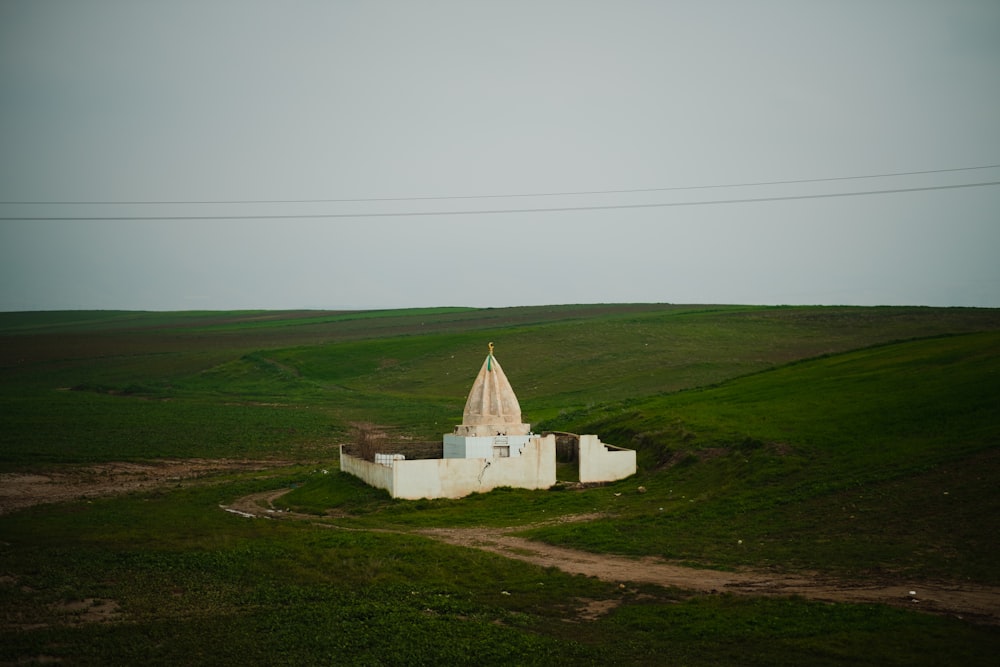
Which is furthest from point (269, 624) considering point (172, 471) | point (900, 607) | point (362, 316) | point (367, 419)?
point (362, 316)

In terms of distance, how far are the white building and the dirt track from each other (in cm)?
344

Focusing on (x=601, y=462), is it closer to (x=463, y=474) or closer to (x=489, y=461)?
(x=489, y=461)

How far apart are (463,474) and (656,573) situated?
1456 cm

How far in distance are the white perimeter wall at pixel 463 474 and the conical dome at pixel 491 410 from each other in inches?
60.3

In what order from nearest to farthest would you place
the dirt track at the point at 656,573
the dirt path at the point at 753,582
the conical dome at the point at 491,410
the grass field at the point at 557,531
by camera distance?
the grass field at the point at 557,531, the dirt path at the point at 753,582, the dirt track at the point at 656,573, the conical dome at the point at 491,410

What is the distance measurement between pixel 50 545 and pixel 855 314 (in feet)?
284

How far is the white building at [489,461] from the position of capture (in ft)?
132

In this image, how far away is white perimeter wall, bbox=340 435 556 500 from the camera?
131 ft

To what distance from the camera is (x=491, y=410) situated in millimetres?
44375

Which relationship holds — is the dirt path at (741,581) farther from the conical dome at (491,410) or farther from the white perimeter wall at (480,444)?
the conical dome at (491,410)

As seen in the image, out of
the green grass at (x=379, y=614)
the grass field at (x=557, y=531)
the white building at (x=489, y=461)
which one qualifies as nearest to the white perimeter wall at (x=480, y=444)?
the white building at (x=489, y=461)

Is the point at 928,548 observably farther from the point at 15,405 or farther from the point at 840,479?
the point at 15,405

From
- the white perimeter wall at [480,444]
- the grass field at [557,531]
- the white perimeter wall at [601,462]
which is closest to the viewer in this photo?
the grass field at [557,531]

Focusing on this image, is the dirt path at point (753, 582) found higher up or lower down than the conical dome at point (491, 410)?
lower down
